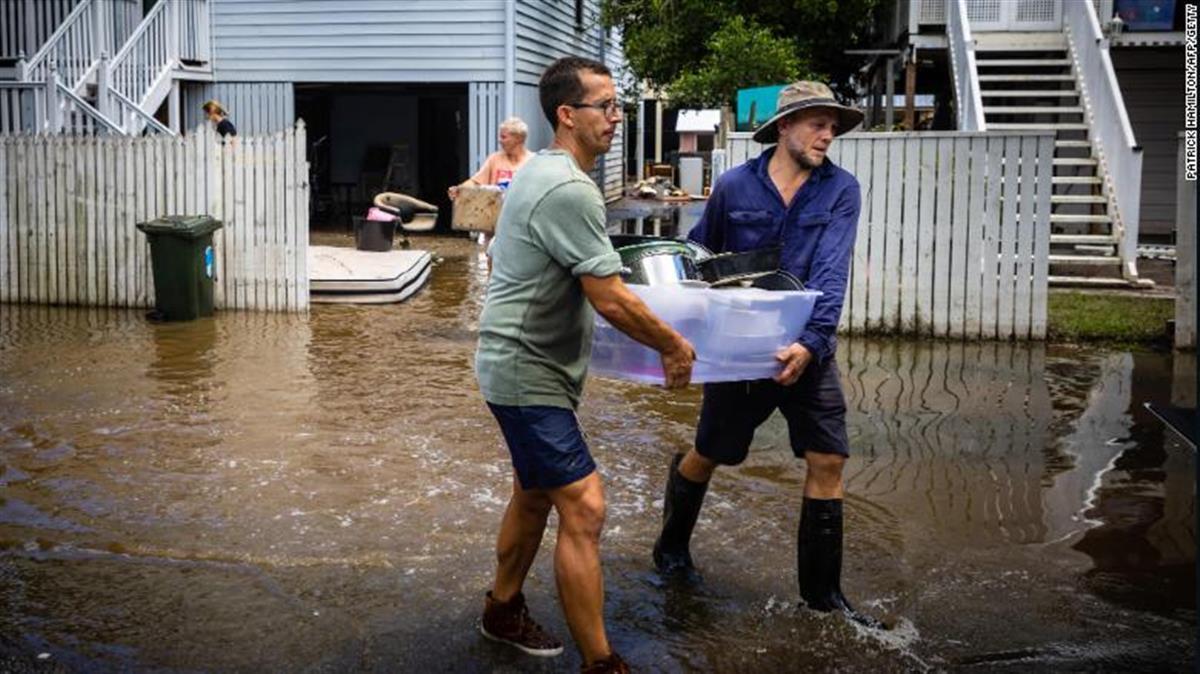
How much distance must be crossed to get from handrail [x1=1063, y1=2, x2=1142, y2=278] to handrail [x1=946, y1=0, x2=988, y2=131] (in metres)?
1.30

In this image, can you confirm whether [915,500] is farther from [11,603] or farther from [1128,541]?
[11,603]

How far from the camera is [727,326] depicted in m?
4.43

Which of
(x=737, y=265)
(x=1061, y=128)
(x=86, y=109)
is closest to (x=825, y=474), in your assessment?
(x=737, y=265)

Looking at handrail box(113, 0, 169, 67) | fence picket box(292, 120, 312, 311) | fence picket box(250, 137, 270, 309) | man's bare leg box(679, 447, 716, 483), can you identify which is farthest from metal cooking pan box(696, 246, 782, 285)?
handrail box(113, 0, 169, 67)

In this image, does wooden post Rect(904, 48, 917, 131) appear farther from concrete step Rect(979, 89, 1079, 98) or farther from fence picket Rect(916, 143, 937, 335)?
fence picket Rect(916, 143, 937, 335)

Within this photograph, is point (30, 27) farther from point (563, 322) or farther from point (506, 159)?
point (563, 322)

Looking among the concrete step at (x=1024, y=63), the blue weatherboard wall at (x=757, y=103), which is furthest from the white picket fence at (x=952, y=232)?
the blue weatherboard wall at (x=757, y=103)

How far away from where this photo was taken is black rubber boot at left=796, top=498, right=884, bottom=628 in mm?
4770

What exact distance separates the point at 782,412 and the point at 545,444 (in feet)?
3.59

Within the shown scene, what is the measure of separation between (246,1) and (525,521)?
1842 centimetres

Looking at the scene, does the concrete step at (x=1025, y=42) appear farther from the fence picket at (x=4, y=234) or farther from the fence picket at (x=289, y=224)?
the fence picket at (x=4, y=234)

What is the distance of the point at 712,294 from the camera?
4.39m

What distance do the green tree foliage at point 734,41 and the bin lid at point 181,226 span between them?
13.7 meters

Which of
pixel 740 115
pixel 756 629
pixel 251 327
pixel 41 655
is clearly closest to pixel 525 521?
pixel 756 629
